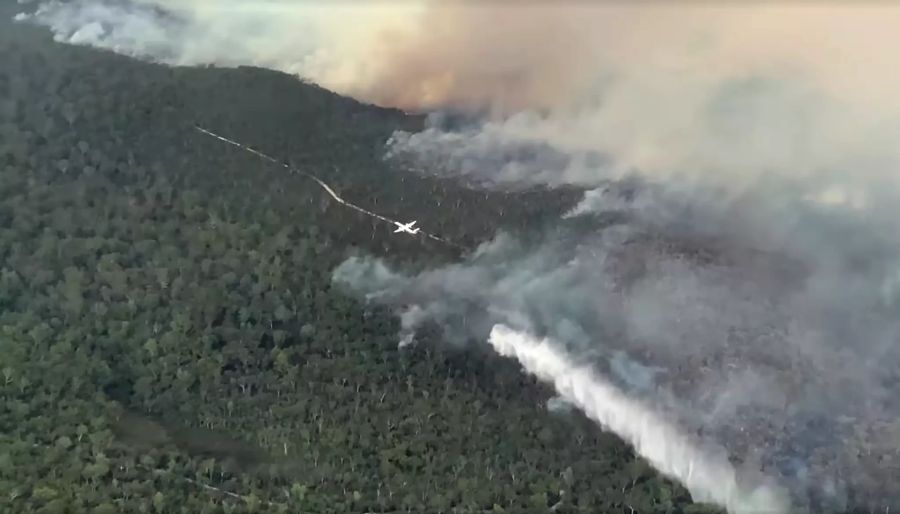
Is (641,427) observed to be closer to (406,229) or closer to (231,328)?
(406,229)

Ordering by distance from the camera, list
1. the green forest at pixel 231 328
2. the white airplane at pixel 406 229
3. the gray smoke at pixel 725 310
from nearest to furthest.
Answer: the green forest at pixel 231 328 → the gray smoke at pixel 725 310 → the white airplane at pixel 406 229

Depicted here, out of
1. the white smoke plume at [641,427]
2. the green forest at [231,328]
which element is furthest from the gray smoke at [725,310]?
the green forest at [231,328]

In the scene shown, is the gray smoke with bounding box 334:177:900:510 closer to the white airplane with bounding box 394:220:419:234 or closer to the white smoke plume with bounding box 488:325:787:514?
the white smoke plume with bounding box 488:325:787:514

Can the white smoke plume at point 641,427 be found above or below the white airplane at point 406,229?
below

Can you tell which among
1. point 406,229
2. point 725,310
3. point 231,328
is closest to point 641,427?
point 725,310

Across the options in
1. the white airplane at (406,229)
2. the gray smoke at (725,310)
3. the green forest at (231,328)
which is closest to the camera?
the green forest at (231,328)

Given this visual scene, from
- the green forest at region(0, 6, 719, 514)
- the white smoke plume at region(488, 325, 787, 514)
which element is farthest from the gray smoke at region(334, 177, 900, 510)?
the green forest at region(0, 6, 719, 514)

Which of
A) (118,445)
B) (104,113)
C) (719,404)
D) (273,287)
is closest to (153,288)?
(273,287)

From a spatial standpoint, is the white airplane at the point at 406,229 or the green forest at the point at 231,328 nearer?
the green forest at the point at 231,328

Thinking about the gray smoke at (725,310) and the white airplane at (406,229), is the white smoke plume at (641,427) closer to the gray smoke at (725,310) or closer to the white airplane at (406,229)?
the gray smoke at (725,310)
